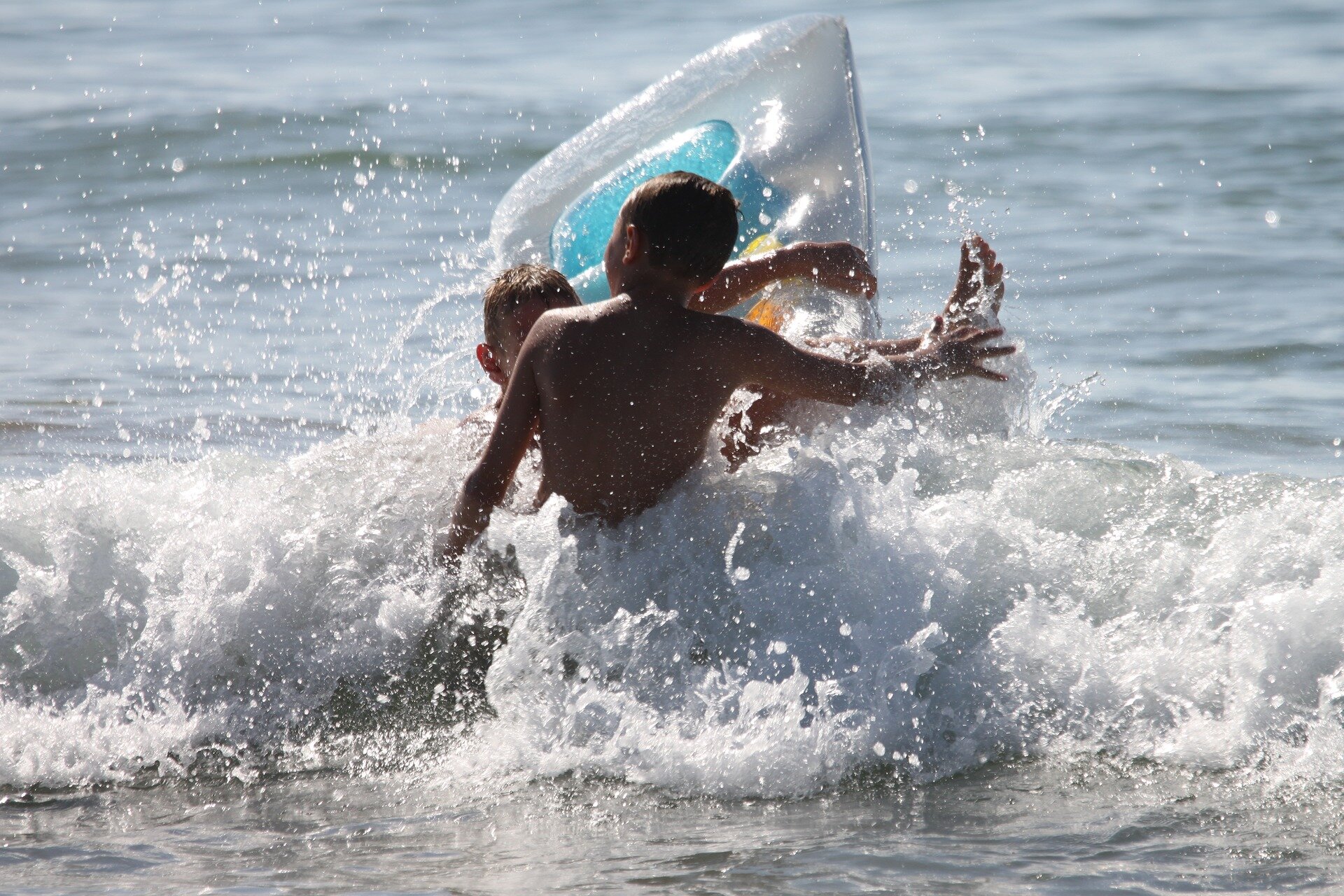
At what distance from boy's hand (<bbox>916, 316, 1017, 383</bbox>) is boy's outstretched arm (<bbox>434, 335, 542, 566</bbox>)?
2.76 feet

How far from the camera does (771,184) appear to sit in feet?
15.4

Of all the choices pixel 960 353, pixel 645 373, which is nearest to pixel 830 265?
pixel 960 353

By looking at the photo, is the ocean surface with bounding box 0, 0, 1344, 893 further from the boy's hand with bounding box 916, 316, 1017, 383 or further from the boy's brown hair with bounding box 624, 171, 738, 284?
the boy's brown hair with bounding box 624, 171, 738, 284

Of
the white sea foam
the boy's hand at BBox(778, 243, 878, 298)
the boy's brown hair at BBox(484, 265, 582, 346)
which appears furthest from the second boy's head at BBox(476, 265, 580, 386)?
the boy's hand at BBox(778, 243, 878, 298)

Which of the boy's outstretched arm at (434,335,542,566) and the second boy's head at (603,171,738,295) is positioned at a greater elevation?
the second boy's head at (603,171,738,295)

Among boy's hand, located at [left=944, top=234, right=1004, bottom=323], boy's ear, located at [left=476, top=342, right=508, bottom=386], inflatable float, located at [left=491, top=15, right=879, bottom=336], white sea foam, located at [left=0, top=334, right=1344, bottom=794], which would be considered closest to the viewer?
white sea foam, located at [left=0, top=334, right=1344, bottom=794]

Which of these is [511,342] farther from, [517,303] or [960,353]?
[960,353]

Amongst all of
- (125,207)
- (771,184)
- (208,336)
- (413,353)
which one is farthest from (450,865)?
(125,207)

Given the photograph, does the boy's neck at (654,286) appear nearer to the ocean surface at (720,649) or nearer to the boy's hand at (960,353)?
the ocean surface at (720,649)

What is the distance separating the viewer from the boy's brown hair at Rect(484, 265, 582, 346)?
3.42 meters

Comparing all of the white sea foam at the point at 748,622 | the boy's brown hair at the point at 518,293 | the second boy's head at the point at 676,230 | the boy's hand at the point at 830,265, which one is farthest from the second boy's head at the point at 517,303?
the boy's hand at the point at 830,265

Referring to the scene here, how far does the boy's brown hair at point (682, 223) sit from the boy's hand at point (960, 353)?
0.53m

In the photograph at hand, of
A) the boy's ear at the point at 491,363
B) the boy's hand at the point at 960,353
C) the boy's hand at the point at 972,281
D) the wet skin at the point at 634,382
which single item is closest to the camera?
the wet skin at the point at 634,382

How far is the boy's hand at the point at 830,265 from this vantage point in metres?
3.72
